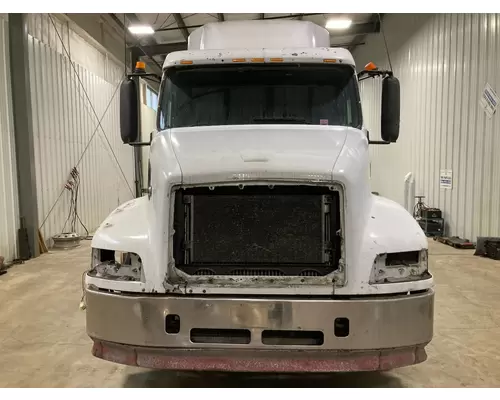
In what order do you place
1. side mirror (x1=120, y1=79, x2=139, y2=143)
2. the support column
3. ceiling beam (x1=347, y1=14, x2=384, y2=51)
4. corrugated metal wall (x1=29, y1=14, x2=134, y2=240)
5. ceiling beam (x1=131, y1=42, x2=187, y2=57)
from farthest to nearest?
ceiling beam (x1=131, y1=42, x2=187, y2=57) < ceiling beam (x1=347, y1=14, x2=384, y2=51) < corrugated metal wall (x1=29, y1=14, x2=134, y2=240) < the support column < side mirror (x1=120, y1=79, x2=139, y2=143)

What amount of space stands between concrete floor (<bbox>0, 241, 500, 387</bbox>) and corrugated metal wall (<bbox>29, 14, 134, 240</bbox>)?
10.4 feet

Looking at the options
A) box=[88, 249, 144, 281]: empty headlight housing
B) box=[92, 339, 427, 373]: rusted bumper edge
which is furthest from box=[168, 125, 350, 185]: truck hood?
box=[92, 339, 427, 373]: rusted bumper edge

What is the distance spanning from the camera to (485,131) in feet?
30.6

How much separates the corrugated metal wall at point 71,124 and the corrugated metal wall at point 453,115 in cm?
862

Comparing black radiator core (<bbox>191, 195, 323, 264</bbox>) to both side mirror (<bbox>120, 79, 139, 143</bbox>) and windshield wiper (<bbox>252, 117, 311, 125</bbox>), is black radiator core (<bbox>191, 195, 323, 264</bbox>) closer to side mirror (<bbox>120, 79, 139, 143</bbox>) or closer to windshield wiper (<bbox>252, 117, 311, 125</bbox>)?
windshield wiper (<bbox>252, 117, 311, 125</bbox>)

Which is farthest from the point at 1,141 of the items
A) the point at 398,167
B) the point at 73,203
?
the point at 398,167

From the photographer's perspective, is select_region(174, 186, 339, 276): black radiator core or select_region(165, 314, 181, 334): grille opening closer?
select_region(165, 314, 181, 334): grille opening

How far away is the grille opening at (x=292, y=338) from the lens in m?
2.85

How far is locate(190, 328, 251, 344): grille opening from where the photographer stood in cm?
286

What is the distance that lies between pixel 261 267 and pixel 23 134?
6871 mm

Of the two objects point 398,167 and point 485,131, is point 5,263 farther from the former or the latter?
point 398,167

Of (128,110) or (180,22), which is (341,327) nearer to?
(128,110)
